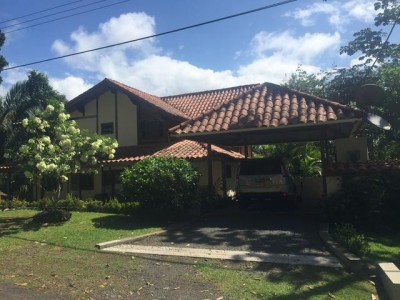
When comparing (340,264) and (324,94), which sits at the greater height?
(324,94)

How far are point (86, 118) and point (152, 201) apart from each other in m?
12.3

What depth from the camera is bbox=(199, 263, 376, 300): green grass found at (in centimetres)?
538

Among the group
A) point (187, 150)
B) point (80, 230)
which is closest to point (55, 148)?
point (80, 230)

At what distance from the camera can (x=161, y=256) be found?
7.72 m

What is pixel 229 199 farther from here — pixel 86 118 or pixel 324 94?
pixel 324 94

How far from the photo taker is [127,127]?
71.7ft

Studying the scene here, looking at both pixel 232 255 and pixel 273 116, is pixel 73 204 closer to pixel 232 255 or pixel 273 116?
pixel 273 116

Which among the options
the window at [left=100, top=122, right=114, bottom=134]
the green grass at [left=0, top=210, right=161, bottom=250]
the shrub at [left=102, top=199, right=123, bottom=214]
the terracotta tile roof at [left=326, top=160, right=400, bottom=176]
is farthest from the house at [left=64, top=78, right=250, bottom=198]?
the terracotta tile roof at [left=326, top=160, right=400, bottom=176]

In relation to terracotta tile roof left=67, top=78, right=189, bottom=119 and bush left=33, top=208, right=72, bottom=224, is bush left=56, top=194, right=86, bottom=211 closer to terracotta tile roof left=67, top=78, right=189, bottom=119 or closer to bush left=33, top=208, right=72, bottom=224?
bush left=33, top=208, right=72, bottom=224

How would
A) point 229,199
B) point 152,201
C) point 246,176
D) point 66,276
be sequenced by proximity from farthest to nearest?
point 229,199 < point 246,176 < point 152,201 < point 66,276

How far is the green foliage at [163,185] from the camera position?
12.1 metres

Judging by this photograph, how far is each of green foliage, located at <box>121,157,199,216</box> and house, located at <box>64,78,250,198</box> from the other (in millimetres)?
6347

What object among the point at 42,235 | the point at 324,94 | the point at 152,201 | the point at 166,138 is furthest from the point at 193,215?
the point at 324,94

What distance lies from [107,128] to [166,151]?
5.06 m
